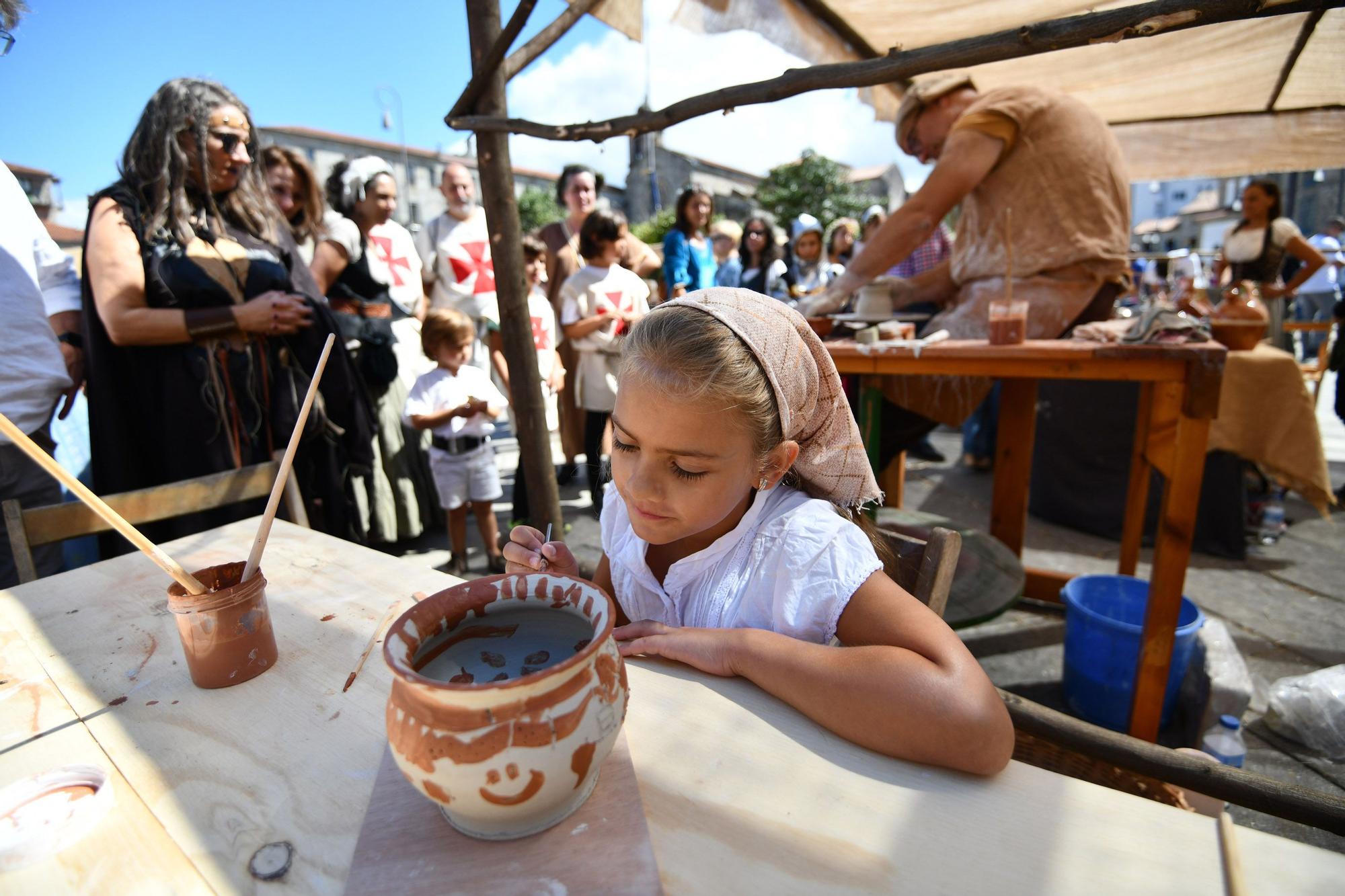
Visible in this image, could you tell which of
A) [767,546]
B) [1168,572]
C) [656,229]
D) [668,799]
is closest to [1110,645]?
[1168,572]

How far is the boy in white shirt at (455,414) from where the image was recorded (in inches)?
129

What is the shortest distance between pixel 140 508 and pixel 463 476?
5.56ft

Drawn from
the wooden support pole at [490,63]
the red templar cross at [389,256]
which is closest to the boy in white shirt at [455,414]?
the red templar cross at [389,256]

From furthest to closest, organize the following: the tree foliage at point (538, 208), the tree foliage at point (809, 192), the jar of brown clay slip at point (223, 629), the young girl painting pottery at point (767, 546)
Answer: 1. the tree foliage at point (538, 208)
2. the tree foliage at point (809, 192)
3. the jar of brown clay slip at point (223, 629)
4. the young girl painting pottery at point (767, 546)

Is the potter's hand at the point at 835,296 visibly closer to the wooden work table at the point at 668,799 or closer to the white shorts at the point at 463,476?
the white shorts at the point at 463,476

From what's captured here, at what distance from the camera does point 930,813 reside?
0.68 meters

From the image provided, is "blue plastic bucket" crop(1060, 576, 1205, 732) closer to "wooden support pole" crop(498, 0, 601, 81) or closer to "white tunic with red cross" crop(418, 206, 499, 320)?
"wooden support pole" crop(498, 0, 601, 81)

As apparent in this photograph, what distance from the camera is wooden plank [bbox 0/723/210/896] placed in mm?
614

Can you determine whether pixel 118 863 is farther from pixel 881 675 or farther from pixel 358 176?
pixel 358 176

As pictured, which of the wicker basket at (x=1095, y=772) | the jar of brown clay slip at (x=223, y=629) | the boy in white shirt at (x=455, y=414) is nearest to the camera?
the jar of brown clay slip at (x=223, y=629)

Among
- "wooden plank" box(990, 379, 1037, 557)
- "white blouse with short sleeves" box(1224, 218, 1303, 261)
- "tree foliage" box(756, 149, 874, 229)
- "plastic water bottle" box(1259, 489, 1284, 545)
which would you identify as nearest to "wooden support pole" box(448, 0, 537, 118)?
"wooden plank" box(990, 379, 1037, 557)

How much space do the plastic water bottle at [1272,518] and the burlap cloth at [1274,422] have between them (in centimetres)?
100

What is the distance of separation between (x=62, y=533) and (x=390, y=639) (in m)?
1.52

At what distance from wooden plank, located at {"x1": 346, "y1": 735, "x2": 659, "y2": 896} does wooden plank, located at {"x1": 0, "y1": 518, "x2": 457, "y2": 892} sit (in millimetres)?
38
